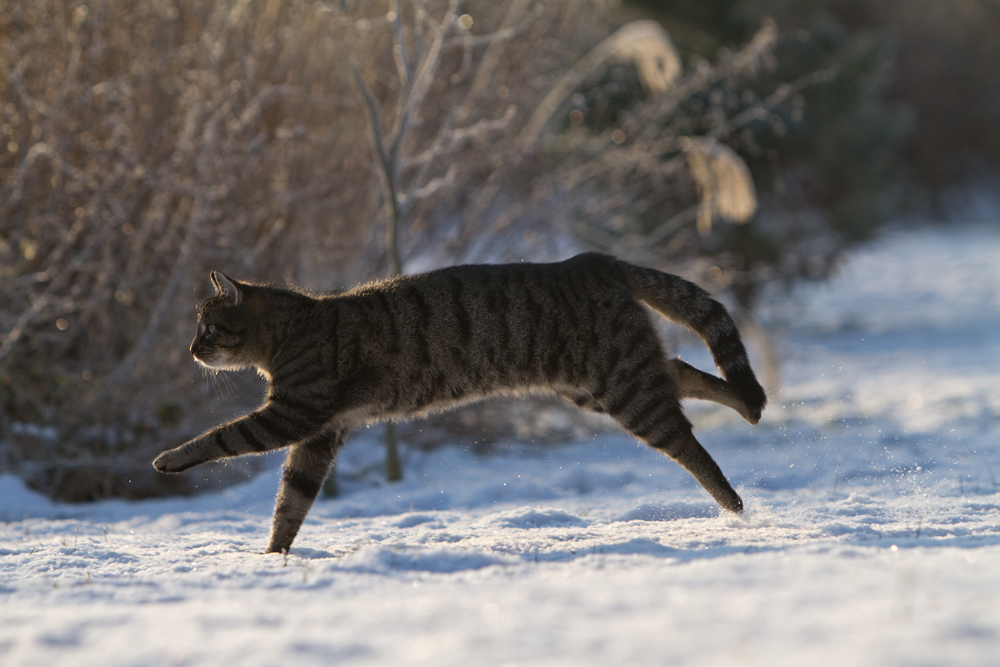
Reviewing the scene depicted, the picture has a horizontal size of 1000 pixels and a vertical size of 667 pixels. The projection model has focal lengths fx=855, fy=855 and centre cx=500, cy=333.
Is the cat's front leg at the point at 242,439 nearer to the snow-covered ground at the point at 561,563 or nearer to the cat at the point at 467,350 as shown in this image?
the cat at the point at 467,350

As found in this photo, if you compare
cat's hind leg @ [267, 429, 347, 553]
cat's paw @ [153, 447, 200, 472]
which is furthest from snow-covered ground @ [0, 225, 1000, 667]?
cat's paw @ [153, 447, 200, 472]

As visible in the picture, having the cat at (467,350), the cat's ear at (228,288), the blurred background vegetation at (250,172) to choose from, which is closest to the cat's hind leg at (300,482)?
the cat at (467,350)

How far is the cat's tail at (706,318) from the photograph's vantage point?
3365 millimetres

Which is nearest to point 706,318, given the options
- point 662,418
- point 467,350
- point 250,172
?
point 662,418

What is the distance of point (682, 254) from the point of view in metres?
8.15

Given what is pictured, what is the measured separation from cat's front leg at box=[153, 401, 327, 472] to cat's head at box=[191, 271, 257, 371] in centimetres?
39

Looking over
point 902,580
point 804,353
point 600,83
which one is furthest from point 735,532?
point 804,353

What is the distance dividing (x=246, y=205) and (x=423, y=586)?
4014 mm

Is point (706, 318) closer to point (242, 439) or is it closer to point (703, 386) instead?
point (703, 386)

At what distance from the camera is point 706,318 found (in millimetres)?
3393

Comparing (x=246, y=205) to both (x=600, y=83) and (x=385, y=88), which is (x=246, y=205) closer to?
(x=385, y=88)

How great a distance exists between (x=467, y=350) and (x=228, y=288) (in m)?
0.97

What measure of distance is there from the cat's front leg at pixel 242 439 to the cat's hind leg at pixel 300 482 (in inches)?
8.7

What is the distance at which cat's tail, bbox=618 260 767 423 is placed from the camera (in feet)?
11.0
